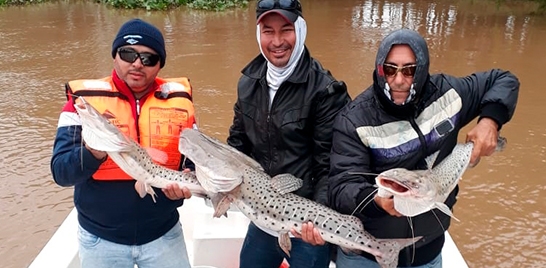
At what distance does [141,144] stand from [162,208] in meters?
0.43

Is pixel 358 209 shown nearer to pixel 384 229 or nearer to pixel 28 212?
pixel 384 229

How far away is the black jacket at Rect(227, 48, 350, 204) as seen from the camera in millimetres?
2926

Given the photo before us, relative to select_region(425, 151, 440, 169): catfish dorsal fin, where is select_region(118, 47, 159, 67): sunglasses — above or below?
above

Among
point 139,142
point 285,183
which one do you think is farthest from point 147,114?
point 285,183

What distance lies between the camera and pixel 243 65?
12.3 meters

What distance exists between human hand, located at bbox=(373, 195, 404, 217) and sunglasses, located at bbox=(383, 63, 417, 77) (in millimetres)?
649

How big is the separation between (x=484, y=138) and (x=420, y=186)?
28.8 inches

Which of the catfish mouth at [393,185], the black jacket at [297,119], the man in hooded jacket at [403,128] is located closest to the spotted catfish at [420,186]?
the catfish mouth at [393,185]

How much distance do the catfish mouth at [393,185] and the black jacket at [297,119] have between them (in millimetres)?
908

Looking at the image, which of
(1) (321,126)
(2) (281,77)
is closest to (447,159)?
(1) (321,126)

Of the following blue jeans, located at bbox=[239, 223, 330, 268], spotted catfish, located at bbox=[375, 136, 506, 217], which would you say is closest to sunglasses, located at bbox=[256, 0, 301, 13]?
spotted catfish, located at bbox=[375, 136, 506, 217]

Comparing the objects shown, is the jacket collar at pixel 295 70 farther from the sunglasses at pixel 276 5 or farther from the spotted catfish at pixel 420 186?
the spotted catfish at pixel 420 186

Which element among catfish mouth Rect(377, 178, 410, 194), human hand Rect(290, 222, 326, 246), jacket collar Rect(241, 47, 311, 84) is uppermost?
jacket collar Rect(241, 47, 311, 84)

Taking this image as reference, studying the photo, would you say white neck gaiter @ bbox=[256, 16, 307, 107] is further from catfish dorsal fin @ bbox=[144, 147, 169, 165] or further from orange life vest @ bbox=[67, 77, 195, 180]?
catfish dorsal fin @ bbox=[144, 147, 169, 165]
